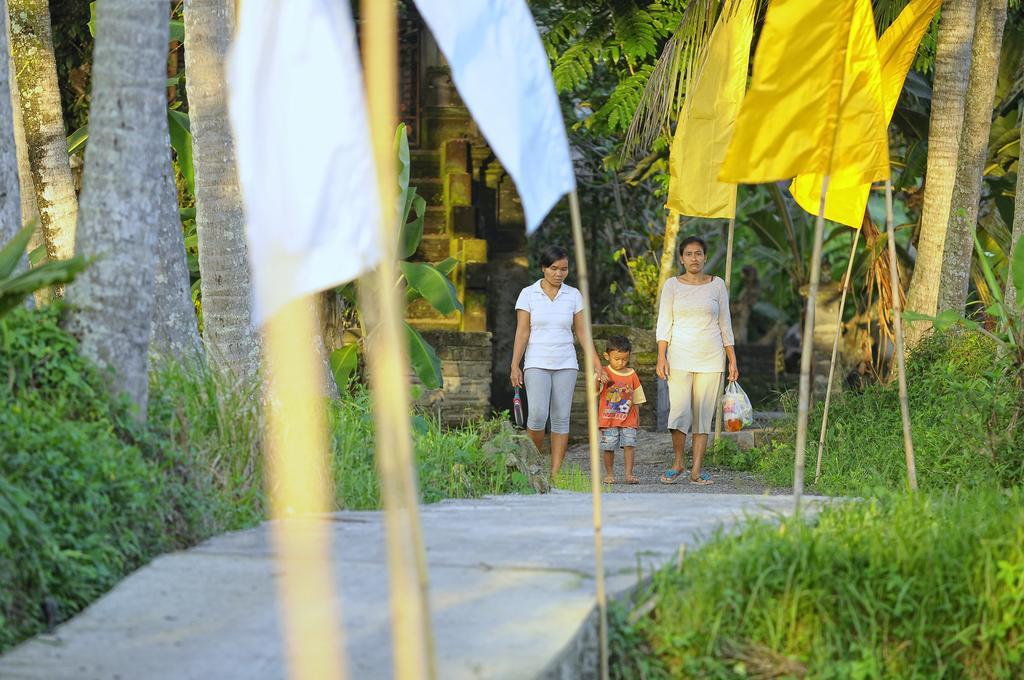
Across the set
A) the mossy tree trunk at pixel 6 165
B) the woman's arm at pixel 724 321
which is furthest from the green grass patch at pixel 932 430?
the mossy tree trunk at pixel 6 165

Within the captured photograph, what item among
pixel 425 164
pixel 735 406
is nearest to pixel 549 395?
pixel 735 406

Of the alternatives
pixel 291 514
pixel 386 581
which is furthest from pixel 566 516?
pixel 386 581

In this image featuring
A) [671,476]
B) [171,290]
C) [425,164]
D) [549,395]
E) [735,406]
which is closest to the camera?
[171,290]

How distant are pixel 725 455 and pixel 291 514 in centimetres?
646

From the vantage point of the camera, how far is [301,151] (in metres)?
4.34

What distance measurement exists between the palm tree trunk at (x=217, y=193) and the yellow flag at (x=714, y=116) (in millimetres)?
4531

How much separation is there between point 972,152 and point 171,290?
6.93m

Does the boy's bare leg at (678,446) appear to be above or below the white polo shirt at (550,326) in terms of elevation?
below

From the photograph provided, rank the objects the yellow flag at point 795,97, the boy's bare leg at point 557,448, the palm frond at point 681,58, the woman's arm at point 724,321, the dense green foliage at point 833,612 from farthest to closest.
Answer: the palm frond at point 681,58 < the woman's arm at point 724,321 < the boy's bare leg at point 557,448 < the yellow flag at point 795,97 < the dense green foliage at point 833,612

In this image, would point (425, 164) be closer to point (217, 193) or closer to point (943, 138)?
point (943, 138)

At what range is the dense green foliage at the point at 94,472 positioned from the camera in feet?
14.6

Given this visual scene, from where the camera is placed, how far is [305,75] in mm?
4383

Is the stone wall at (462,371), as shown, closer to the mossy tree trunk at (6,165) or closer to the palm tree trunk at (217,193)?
the palm tree trunk at (217,193)

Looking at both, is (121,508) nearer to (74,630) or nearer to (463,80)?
(74,630)
